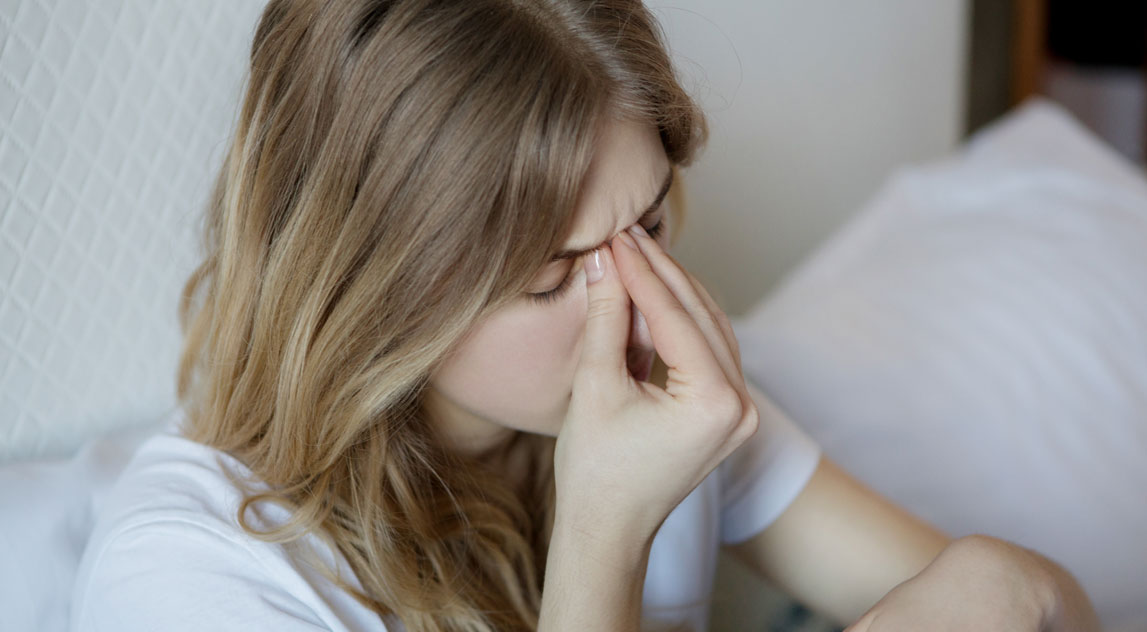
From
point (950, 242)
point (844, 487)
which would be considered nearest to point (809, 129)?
point (950, 242)

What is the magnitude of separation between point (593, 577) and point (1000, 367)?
2.67 ft

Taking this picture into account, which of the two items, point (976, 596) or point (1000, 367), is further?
point (1000, 367)

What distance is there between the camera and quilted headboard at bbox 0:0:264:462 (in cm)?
80

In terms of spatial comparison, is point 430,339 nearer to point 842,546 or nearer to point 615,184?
point 615,184

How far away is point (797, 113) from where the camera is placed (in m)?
1.51

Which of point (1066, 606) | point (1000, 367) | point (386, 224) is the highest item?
point (386, 224)

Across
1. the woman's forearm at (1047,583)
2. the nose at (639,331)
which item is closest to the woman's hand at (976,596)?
the woman's forearm at (1047,583)

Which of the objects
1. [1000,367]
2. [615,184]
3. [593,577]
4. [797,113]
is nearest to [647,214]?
[615,184]

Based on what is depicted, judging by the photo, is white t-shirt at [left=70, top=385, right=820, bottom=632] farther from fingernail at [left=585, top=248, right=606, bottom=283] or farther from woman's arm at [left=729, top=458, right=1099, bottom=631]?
woman's arm at [left=729, top=458, right=1099, bottom=631]

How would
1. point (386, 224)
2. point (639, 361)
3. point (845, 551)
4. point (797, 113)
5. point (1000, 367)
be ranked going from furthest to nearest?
point (797, 113) < point (1000, 367) < point (845, 551) < point (639, 361) < point (386, 224)

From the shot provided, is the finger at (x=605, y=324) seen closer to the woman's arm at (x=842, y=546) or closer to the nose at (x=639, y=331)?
the nose at (x=639, y=331)

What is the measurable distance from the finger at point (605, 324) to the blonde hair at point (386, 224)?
0.05m

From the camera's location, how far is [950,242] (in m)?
1.40

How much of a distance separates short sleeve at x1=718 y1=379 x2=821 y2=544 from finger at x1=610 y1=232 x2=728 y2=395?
0.98 ft
